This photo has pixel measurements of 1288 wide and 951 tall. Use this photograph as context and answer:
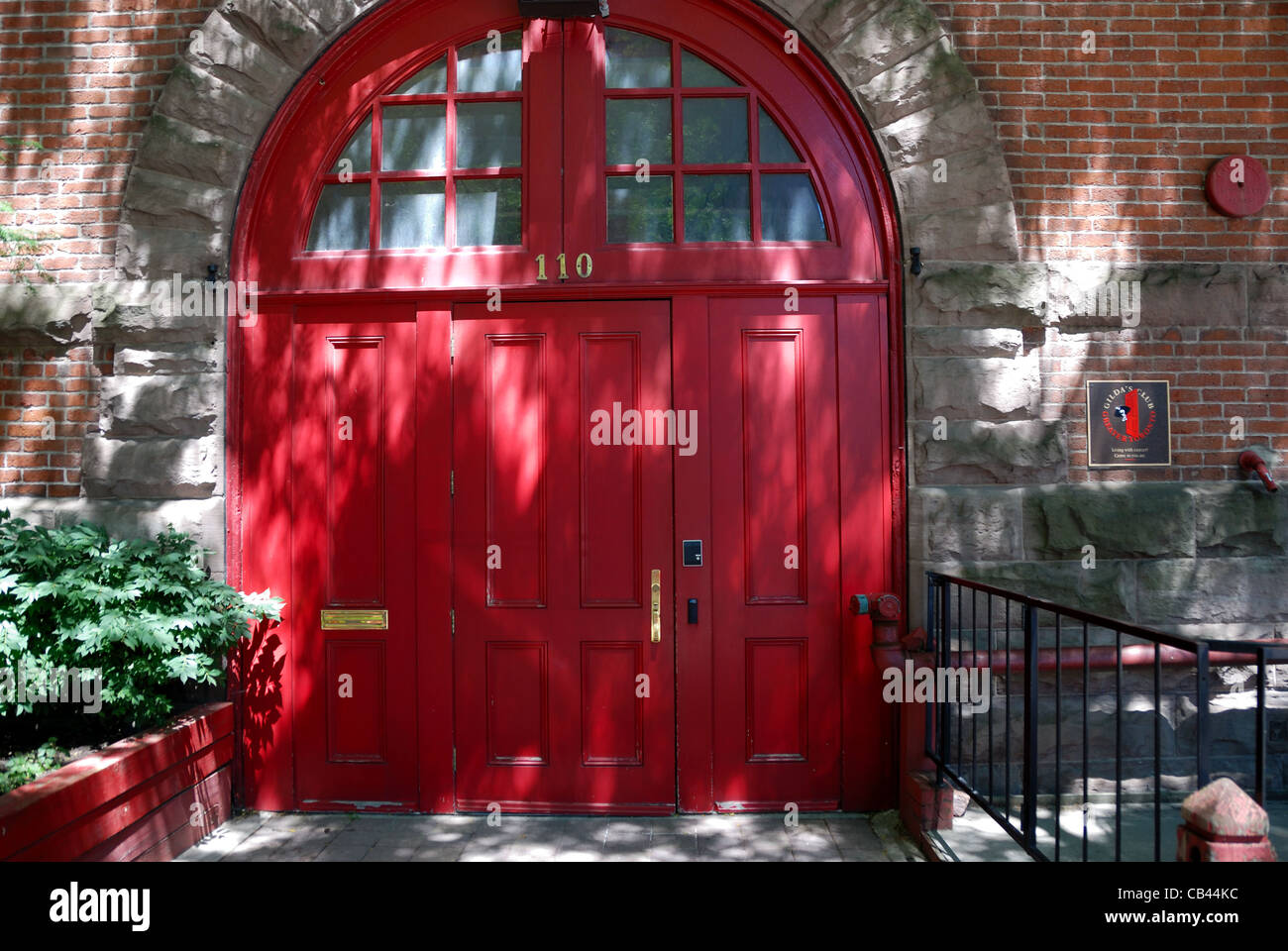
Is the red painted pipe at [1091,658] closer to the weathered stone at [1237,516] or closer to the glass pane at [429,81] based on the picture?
the weathered stone at [1237,516]

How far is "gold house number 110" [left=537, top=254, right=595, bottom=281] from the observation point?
4.62 m

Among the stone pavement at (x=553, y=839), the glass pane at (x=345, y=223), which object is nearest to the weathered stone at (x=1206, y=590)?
the stone pavement at (x=553, y=839)

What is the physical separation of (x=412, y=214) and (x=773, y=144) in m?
2.09

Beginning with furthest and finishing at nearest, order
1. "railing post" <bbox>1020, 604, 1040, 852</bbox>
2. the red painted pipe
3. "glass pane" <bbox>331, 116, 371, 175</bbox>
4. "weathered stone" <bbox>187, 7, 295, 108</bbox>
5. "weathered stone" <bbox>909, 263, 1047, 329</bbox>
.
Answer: "glass pane" <bbox>331, 116, 371, 175</bbox> → "weathered stone" <bbox>187, 7, 295, 108</bbox> → "weathered stone" <bbox>909, 263, 1047, 329</bbox> → the red painted pipe → "railing post" <bbox>1020, 604, 1040, 852</bbox>

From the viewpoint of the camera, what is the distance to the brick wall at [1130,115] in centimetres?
459

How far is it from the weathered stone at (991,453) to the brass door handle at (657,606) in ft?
4.95

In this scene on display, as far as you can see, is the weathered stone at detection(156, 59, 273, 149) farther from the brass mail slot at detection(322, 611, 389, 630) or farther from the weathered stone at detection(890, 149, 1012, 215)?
the weathered stone at detection(890, 149, 1012, 215)

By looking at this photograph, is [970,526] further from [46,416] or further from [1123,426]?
[46,416]

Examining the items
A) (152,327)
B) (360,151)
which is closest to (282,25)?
(360,151)

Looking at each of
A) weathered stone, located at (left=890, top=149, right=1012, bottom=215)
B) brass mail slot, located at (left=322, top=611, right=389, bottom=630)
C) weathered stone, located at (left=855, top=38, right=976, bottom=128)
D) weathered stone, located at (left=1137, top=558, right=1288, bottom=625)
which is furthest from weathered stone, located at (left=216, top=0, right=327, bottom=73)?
weathered stone, located at (left=1137, top=558, right=1288, bottom=625)

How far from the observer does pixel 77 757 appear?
3.95m

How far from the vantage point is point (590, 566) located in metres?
4.61

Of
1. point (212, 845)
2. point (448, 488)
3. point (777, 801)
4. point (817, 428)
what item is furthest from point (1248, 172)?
point (212, 845)

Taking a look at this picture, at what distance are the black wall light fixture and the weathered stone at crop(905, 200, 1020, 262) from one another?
2057 millimetres
